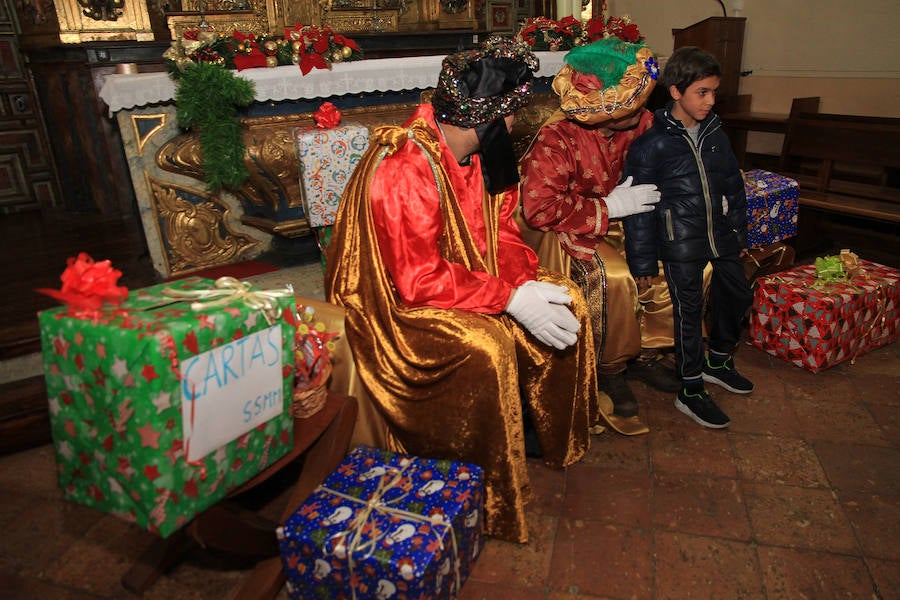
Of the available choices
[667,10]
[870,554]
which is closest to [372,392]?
[870,554]

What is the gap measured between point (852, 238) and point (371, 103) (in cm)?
384

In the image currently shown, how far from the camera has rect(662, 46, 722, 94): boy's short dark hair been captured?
7.87 ft

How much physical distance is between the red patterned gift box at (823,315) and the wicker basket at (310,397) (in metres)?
2.42

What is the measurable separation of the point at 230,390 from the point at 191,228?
283 centimetres

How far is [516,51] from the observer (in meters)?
1.98

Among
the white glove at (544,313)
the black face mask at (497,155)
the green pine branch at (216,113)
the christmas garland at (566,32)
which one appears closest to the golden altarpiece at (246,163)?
the green pine branch at (216,113)

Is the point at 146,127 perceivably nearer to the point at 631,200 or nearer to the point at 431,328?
the point at 431,328

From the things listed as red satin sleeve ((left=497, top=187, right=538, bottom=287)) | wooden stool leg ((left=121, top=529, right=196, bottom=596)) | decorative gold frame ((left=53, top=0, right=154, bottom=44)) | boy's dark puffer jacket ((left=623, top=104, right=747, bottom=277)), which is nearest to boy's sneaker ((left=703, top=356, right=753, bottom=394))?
boy's dark puffer jacket ((left=623, top=104, right=747, bottom=277))

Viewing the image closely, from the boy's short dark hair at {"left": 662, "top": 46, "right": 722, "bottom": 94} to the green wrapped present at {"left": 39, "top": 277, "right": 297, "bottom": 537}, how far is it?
1.88 metres

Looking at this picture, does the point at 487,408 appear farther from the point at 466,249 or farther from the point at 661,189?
the point at 661,189

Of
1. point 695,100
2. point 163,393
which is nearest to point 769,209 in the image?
point 695,100

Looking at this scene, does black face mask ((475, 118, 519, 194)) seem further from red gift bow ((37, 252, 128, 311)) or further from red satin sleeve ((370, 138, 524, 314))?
red gift bow ((37, 252, 128, 311))

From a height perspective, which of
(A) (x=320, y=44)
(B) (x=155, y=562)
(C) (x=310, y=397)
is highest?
(A) (x=320, y=44)

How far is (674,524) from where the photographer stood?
2.08 m
